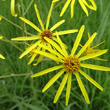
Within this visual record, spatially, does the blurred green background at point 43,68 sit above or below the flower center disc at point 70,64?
above

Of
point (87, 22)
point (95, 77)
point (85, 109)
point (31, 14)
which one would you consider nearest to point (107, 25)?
point (87, 22)

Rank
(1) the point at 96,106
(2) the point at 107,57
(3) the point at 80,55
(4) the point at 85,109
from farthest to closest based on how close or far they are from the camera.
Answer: (2) the point at 107,57 → (1) the point at 96,106 → (4) the point at 85,109 → (3) the point at 80,55

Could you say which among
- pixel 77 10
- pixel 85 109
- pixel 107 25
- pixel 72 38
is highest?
pixel 77 10

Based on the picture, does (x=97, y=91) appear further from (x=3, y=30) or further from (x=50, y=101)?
(x=3, y=30)

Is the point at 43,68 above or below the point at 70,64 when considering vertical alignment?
above

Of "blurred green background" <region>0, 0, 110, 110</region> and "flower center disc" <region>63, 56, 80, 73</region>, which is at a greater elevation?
"blurred green background" <region>0, 0, 110, 110</region>

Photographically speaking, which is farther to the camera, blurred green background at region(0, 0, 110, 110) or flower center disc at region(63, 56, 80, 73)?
blurred green background at region(0, 0, 110, 110)

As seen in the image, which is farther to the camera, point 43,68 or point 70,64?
point 43,68

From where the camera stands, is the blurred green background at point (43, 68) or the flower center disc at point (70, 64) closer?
the flower center disc at point (70, 64)
